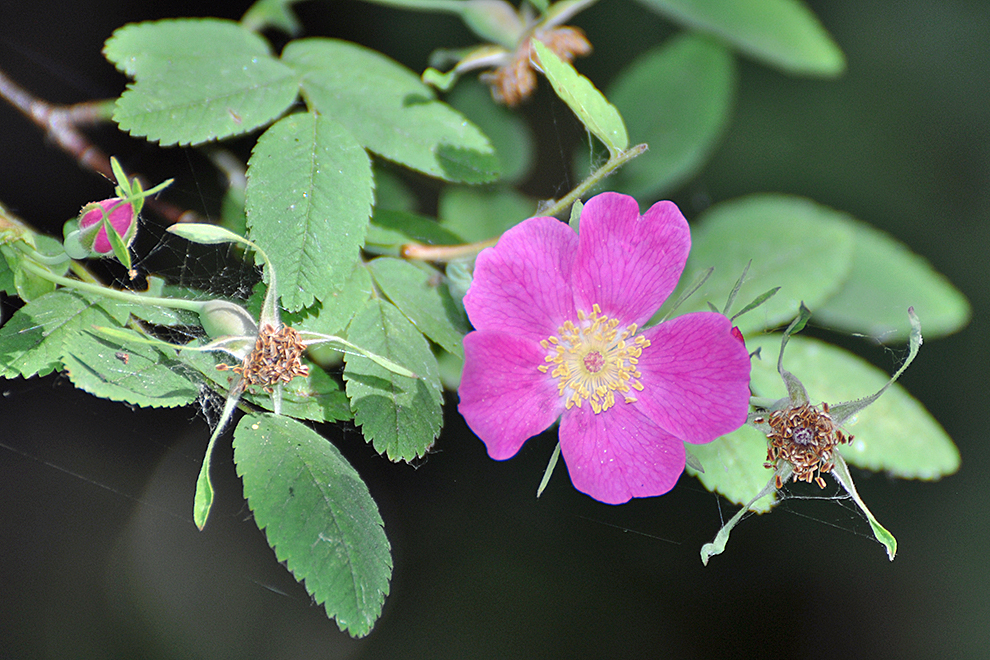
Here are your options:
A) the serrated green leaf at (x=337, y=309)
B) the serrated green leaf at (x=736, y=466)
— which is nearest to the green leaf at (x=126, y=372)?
the serrated green leaf at (x=337, y=309)

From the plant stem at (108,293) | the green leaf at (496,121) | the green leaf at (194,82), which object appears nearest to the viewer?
the plant stem at (108,293)

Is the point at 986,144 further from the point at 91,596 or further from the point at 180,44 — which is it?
the point at 91,596

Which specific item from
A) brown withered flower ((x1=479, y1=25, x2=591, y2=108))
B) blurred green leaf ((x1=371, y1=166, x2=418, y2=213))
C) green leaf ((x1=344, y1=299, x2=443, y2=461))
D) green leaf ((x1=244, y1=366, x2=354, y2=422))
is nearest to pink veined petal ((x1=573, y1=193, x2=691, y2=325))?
green leaf ((x1=344, y1=299, x2=443, y2=461))

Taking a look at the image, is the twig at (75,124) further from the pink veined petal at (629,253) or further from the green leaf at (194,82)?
the pink veined petal at (629,253)

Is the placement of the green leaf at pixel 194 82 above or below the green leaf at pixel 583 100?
below

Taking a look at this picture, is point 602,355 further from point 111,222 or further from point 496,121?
point 496,121

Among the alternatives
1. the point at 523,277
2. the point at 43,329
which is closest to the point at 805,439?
the point at 523,277

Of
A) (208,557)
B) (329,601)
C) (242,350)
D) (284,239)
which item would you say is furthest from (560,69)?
(208,557)
